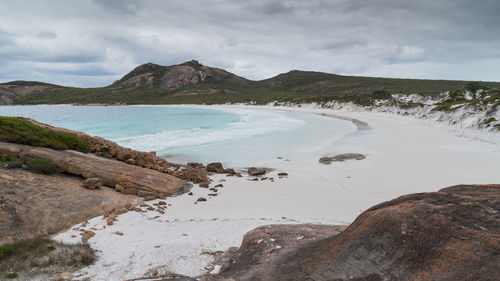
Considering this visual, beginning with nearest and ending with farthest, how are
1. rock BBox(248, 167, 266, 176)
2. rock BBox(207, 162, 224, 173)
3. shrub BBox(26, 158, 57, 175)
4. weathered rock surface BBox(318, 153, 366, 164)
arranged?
shrub BBox(26, 158, 57, 175) < rock BBox(248, 167, 266, 176) < rock BBox(207, 162, 224, 173) < weathered rock surface BBox(318, 153, 366, 164)

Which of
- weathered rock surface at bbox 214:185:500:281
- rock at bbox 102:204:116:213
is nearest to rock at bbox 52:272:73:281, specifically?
weathered rock surface at bbox 214:185:500:281

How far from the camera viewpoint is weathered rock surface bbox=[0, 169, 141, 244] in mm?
6574

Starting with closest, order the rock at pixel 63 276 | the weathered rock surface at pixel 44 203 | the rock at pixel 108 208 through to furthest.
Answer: the rock at pixel 63 276 < the weathered rock surface at pixel 44 203 < the rock at pixel 108 208

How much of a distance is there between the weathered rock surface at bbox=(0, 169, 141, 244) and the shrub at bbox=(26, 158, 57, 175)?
35 centimetres

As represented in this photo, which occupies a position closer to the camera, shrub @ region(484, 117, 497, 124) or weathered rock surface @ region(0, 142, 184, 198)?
weathered rock surface @ region(0, 142, 184, 198)

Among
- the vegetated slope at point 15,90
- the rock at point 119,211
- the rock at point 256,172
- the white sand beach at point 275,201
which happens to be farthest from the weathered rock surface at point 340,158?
the vegetated slope at point 15,90

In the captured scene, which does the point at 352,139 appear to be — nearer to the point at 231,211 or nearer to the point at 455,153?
the point at 455,153

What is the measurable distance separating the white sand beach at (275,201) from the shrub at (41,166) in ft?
10.2

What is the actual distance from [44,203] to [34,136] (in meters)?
3.98

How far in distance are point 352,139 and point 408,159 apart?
8.47m

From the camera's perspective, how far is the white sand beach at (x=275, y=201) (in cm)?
589

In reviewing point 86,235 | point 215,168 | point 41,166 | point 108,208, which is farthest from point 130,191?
point 215,168

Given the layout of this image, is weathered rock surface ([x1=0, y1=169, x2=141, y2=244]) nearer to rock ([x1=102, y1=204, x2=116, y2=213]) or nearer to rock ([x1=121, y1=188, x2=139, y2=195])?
rock ([x1=102, y1=204, x2=116, y2=213])

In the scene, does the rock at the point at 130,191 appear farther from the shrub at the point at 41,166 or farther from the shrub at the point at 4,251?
the shrub at the point at 4,251
